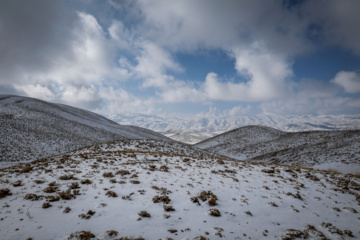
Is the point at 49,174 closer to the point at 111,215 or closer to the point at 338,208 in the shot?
the point at 111,215

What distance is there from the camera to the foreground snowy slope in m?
5.87

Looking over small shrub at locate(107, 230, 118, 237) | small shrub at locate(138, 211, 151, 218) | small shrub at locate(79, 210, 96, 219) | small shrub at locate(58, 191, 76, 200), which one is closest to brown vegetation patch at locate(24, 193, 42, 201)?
small shrub at locate(58, 191, 76, 200)

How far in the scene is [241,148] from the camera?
156 ft

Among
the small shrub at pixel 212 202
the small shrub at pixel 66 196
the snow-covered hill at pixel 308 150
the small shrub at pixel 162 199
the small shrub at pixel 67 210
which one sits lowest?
the small shrub at pixel 67 210

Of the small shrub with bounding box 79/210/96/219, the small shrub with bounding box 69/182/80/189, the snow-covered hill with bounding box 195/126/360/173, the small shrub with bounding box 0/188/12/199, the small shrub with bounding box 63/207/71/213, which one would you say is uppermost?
the snow-covered hill with bounding box 195/126/360/173

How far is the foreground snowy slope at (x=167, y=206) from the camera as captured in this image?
5871mm

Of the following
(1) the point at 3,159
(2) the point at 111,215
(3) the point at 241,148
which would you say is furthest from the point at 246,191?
(3) the point at 241,148

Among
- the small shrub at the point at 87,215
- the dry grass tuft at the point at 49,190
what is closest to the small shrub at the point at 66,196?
the dry grass tuft at the point at 49,190

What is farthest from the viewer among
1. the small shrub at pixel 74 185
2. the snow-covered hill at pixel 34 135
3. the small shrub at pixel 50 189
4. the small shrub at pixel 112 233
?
the snow-covered hill at pixel 34 135

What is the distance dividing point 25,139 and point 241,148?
54.8m

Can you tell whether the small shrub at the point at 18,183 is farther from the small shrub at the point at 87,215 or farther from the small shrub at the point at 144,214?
the small shrub at the point at 144,214

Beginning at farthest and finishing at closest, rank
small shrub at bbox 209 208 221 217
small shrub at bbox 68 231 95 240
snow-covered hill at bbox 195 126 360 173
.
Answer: snow-covered hill at bbox 195 126 360 173
small shrub at bbox 209 208 221 217
small shrub at bbox 68 231 95 240

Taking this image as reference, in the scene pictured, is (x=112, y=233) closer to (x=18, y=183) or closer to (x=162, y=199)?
(x=162, y=199)

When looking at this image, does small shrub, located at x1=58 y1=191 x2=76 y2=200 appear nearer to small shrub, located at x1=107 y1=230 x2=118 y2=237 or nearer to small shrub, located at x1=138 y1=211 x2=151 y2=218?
small shrub, located at x1=107 y1=230 x2=118 y2=237
